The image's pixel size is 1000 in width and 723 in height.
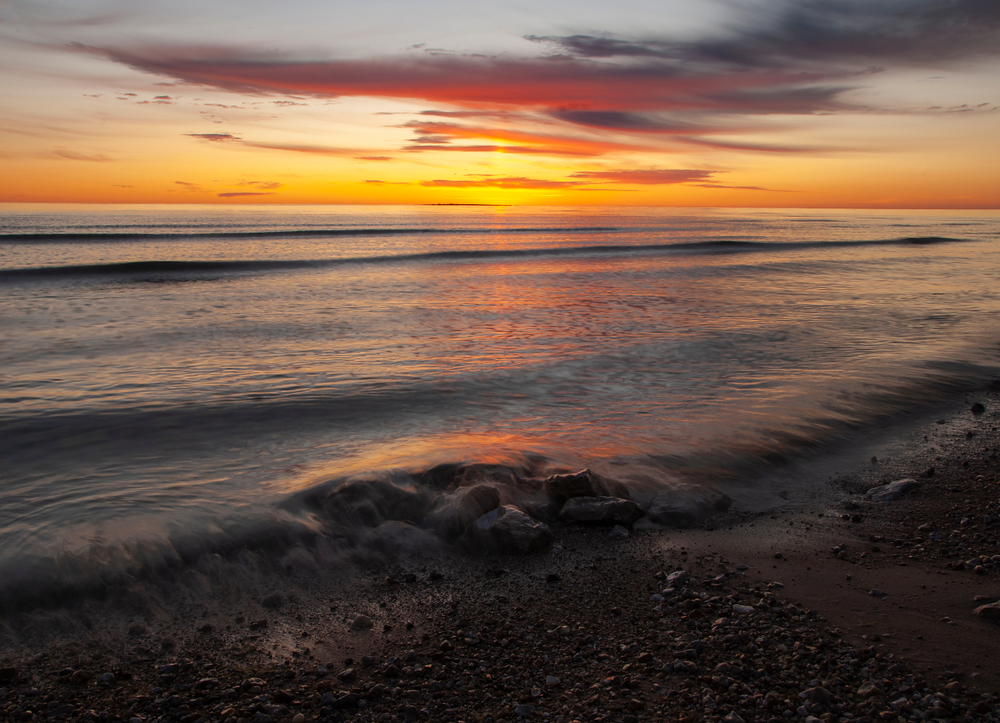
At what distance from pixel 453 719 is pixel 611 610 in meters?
1.42

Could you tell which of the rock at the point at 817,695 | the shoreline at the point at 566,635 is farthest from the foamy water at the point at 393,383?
the rock at the point at 817,695

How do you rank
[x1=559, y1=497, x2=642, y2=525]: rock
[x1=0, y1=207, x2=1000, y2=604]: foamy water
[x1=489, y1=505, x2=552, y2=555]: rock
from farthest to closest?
[x1=0, y1=207, x2=1000, y2=604]: foamy water, [x1=559, y1=497, x2=642, y2=525]: rock, [x1=489, y1=505, x2=552, y2=555]: rock

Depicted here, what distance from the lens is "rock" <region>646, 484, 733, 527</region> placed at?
213 inches

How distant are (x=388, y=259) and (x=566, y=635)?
32.4m

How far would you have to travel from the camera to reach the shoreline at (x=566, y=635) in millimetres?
3209

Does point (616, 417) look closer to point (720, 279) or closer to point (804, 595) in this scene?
point (804, 595)

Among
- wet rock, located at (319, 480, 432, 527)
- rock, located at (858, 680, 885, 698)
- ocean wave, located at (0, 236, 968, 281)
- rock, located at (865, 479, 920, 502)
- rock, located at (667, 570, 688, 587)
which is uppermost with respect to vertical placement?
ocean wave, located at (0, 236, 968, 281)

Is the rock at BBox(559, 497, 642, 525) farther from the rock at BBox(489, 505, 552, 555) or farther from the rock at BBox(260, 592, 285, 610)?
the rock at BBox(260, 592, 285, 610)

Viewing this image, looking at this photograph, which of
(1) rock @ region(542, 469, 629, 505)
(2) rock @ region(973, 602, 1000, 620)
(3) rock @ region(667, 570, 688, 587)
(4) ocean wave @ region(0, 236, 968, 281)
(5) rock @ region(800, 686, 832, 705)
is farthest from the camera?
(4) ocean wave @ region(0, 236, 968, 281)

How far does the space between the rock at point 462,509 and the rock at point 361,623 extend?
1192mm

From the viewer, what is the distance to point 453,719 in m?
3.12

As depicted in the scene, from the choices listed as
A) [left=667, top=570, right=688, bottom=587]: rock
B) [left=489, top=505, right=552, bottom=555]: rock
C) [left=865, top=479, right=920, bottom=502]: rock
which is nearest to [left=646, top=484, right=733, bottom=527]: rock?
[left=667, top=570, right=688, bottom=587]: rock

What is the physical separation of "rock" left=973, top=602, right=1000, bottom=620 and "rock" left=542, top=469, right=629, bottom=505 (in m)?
2.69

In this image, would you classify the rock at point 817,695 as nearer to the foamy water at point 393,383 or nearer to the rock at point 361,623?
the rock at point 361,623
